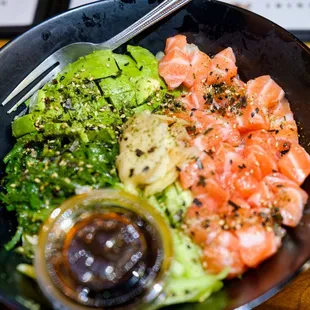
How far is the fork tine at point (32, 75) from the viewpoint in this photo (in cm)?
254

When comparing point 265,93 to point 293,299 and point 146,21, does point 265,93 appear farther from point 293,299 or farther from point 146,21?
Answer: point 293,299

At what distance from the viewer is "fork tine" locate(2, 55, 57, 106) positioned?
8.34 feet

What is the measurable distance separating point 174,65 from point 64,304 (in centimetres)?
→ 143

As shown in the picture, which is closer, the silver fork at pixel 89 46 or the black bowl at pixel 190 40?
the black bowl at pixel 190 40

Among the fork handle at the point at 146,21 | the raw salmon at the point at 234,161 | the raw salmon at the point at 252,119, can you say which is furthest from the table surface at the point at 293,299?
the fork handle at the point at 146,21

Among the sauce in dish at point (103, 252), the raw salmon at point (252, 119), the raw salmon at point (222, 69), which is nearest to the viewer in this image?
the sauce in dish at point (103, 252)

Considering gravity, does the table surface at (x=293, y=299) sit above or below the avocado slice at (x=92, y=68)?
below

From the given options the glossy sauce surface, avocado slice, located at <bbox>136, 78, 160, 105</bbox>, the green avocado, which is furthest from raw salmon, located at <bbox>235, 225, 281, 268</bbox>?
avocado slice, located at <bbox>136, 78, 160, 105</bbox>

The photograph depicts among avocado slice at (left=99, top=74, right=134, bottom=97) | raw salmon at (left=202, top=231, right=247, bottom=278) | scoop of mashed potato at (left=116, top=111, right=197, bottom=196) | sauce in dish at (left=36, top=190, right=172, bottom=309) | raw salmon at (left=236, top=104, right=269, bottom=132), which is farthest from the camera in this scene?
avocado slice at (left=99, top=74, right=134, bottom=97)

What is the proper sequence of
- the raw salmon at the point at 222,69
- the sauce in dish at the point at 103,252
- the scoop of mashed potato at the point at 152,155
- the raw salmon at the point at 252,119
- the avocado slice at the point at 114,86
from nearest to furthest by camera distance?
the sauce in dish at the point at 103,252
the scoop of mashed potato at the point at 152,155
the raw salmon at the point at 252,119
the avocado slice at the point at 114,86
the raw salmon at the point at 222,69

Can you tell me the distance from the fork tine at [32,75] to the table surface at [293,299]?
5.46 ft

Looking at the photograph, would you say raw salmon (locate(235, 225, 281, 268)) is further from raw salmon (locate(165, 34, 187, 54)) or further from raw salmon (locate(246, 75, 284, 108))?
raw salmon (locate(165, 34, 187, 54))

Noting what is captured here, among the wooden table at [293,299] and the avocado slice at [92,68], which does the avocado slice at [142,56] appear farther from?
the wooden table at [293,299]

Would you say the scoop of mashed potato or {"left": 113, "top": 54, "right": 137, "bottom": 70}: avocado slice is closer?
the scoop of mashed potato
